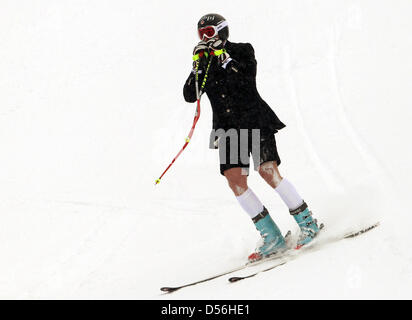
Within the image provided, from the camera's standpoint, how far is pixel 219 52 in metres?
3.64

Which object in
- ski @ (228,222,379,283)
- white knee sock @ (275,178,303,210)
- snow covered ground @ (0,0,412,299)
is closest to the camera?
ski @ (228,222,379,283)

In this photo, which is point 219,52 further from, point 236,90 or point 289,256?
point 289,256

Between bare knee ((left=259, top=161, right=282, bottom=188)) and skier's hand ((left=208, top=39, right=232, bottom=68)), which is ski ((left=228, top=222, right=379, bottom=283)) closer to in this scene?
bare knee ((left=259, top=161, right=282, bottom=188))

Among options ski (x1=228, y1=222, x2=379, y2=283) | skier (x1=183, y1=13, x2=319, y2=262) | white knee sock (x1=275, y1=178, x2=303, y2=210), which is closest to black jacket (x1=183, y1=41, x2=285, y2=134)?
skier (x1=183, y1=13, x2=319, y2=262)

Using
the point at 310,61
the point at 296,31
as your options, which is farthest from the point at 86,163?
the point at 296,31

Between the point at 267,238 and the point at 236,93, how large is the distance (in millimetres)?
1065

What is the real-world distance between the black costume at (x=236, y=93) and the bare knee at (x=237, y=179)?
41 mm

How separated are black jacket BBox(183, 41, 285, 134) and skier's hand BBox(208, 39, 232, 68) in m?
0.03

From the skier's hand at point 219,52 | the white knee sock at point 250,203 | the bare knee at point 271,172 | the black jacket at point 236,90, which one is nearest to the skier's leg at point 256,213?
the white knee sock at point 250,203

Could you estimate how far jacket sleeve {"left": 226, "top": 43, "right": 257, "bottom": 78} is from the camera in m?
3.65

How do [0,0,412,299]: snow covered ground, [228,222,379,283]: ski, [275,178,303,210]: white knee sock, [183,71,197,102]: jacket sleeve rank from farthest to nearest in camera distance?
1. [0,0,412,299]: snow covered ground
2. [275,178,303,210]: white knee sock
3. [183,71,197,102]: jacket sleeve
4. [228,222,379,283]: ski

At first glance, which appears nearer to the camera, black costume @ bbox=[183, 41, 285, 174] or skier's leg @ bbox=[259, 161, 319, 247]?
black costume @ bbox=[183, 41, 285, 174]

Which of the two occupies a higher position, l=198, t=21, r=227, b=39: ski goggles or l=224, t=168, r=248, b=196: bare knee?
l=198, t=21, r=227, b=39: ski goggles

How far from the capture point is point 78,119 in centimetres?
823
